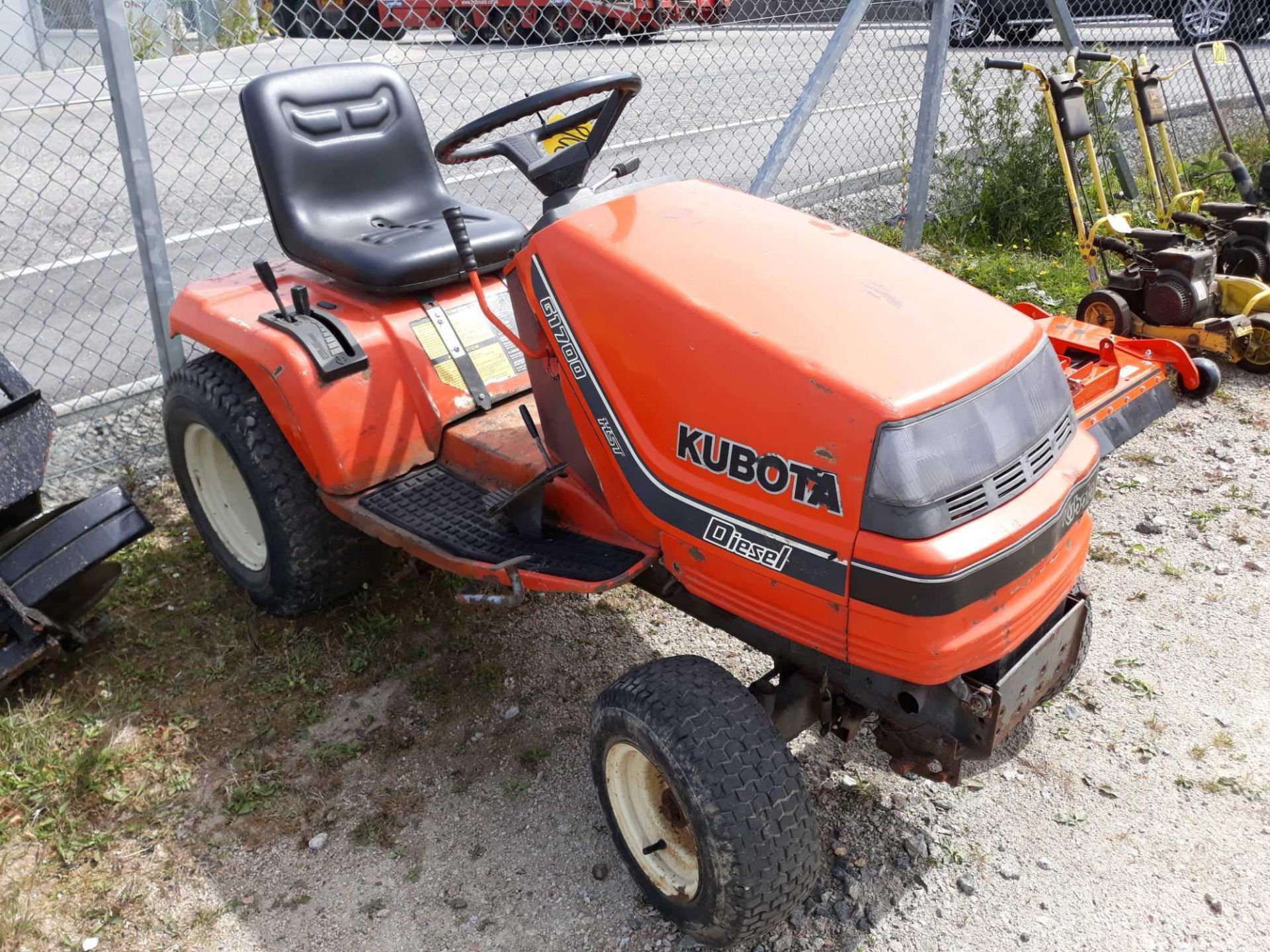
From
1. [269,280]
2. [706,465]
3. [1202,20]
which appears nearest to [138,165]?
[269,280]

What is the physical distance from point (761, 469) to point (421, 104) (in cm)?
741

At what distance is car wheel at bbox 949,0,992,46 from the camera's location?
1008 cm

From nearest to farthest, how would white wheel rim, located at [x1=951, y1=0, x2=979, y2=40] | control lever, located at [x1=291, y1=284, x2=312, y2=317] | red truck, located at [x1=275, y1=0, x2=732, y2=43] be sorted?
control lever, located at [x1=291, y1=284, x2=312, y2=317] < red truck, located at [x1=275, y1=0, x2=732, y2=43] < white wheel rim, located at [x1=951, y1=0, x2=979, y2=40]

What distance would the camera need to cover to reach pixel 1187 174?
5.98m

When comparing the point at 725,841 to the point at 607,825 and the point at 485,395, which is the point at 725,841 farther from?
the point at 485,395

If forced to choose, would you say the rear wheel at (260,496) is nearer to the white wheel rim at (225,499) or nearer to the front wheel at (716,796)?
the white wheel rim at (225,499)

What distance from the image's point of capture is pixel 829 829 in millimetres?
2289

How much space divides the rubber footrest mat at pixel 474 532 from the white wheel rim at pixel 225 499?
0.64 m

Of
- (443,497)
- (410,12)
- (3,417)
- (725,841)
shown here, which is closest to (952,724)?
(725,841)

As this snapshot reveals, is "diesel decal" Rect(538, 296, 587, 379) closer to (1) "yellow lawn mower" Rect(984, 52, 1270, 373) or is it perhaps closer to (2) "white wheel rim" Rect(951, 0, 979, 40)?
(1) "yellow lawn mower" Rect(984, 52, 1270, 373)

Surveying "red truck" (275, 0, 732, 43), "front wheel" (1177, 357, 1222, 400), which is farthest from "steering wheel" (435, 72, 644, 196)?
"red truck" (275, 0, 732, 43)

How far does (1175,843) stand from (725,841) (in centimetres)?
108

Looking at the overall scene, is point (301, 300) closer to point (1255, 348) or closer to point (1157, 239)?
point (1157, 239)

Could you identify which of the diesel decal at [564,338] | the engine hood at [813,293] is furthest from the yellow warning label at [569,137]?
the diesel decal at [564,338]
